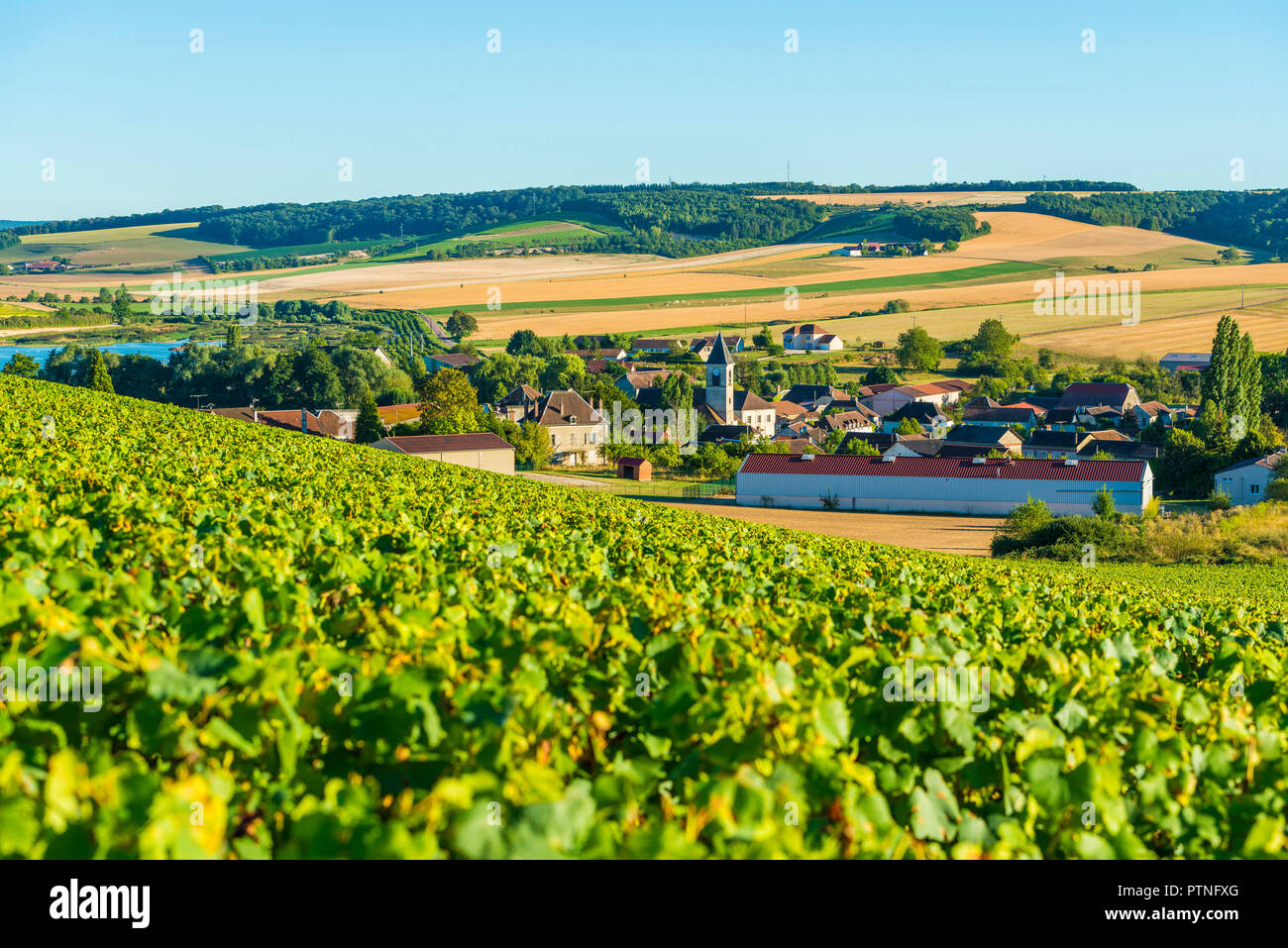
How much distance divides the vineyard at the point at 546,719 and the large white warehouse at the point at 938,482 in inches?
2278

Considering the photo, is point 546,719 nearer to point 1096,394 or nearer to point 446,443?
point 446,443

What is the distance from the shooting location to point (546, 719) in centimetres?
402

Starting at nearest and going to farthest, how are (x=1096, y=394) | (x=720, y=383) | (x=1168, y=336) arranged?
(x=720, y=383) < (x=1096, y=394) < (x=1168, y=336)

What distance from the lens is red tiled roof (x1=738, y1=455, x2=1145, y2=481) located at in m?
62.7

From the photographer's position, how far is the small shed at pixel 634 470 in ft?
261

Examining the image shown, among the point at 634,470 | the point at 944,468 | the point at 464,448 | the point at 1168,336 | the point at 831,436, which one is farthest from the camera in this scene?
the point at 1168,336

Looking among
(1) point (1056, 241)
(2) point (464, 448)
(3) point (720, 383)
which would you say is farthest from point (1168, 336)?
(2) point (464, 448)

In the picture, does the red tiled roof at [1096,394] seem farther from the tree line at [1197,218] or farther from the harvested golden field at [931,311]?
the tree line at [1197,218]

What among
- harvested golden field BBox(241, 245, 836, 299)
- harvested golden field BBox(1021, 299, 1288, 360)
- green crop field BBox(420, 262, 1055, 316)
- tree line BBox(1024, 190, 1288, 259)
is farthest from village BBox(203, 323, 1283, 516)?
tree line BBox(1024, 190, 1288, 259)

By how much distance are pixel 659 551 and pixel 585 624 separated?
17.9 ft

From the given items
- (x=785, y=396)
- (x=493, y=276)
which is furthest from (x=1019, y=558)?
(x=493, y=276)

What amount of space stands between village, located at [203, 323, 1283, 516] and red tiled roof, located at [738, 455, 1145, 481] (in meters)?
0.09

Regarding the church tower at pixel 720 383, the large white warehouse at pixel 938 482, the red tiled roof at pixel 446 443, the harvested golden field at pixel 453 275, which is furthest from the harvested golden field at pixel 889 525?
the harvested golden field at pixel 453 275

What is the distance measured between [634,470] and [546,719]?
7587 centimetres
